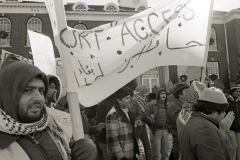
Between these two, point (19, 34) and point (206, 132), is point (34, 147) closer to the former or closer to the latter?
point (206, 132)

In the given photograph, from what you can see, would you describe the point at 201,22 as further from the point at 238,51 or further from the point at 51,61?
Answer: the point at 238,51

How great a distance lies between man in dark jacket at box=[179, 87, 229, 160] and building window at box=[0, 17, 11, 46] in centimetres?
2042

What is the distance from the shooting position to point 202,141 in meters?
2.37

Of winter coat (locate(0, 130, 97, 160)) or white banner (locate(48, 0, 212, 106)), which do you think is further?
white banner (locate(48, 0, 212, 106))

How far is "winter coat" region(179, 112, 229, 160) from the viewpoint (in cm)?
232

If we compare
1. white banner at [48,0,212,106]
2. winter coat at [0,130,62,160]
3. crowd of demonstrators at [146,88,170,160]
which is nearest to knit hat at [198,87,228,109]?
white banner at [48,0,212,106]

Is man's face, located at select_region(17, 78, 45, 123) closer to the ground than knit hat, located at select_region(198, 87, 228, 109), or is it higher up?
higher up

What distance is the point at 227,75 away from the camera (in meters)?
21.9

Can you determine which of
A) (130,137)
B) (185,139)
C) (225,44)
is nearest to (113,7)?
(225,44)

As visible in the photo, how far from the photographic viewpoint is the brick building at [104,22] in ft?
66.9

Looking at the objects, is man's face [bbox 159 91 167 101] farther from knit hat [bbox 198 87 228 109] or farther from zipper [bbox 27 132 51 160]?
zipper [bbox 27 132 51 160]

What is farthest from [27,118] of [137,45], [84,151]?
[137,45]

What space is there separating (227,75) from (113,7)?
11.4 meters

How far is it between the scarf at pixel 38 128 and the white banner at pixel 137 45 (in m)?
0.92
